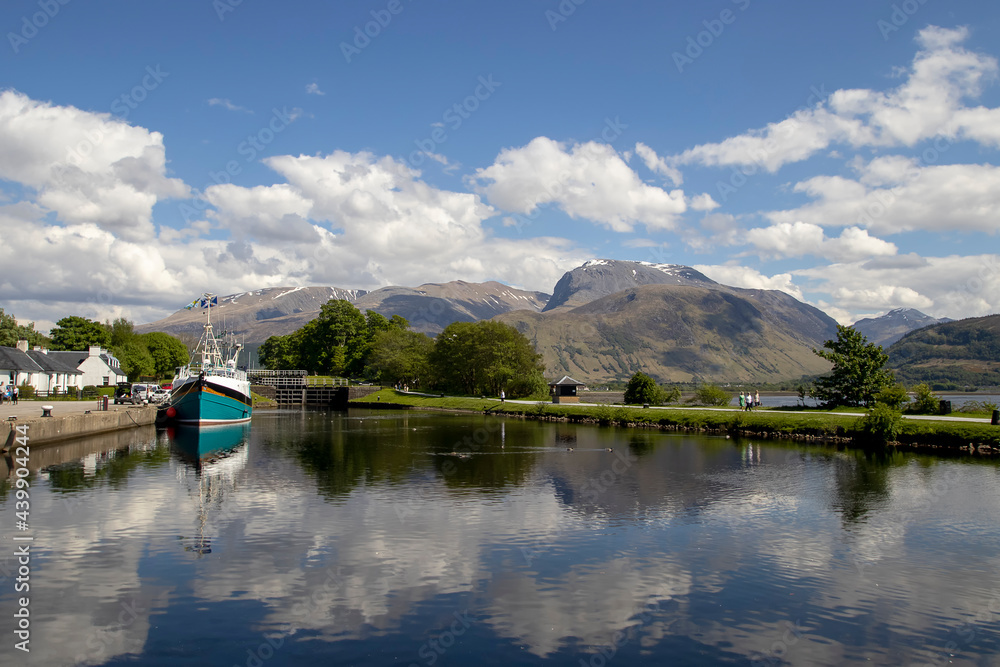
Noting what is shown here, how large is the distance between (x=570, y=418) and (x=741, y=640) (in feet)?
216

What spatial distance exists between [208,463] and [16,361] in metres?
55.4

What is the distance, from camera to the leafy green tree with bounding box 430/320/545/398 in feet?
367

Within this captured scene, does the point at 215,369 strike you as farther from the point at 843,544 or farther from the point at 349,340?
the point at 349,340

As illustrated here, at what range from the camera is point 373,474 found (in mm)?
36812

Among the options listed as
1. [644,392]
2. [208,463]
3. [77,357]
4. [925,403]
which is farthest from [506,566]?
[77,357]

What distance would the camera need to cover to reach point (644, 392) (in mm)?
85000

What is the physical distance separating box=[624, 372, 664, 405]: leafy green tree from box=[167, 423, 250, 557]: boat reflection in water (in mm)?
48804

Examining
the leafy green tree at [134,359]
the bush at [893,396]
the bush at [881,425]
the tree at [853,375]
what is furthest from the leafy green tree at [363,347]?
the bush at [881,425]

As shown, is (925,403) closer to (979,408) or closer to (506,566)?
(979,408)

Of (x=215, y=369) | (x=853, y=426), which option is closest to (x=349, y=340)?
(x=215, y=369)

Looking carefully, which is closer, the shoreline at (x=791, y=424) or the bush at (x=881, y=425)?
the shoreline at (x=791, y=424)

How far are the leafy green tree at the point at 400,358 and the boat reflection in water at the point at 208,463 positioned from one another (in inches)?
2489

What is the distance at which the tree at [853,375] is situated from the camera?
6344cm

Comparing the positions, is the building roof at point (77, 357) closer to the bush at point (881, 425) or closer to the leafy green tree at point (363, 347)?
the leafy green tree at point (363, 347)
